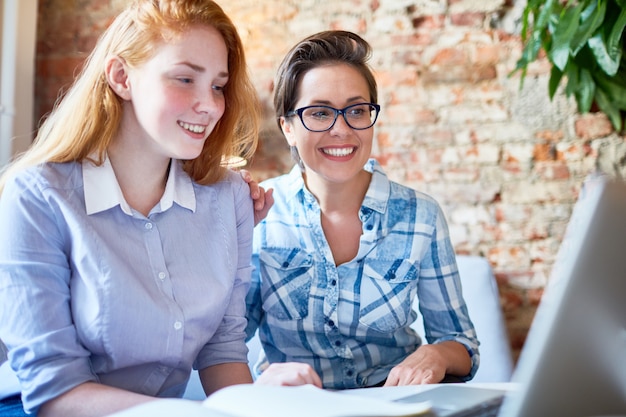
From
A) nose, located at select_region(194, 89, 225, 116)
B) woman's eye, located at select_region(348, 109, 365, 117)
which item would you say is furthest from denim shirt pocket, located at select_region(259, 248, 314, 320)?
nose, located at select_region(194, 89, 225, 116)

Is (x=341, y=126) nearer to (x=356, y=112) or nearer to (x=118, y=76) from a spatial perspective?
(x=356, y=112)

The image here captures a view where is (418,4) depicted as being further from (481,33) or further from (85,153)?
(85,153)

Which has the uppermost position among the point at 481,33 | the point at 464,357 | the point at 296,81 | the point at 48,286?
the point at 481,33

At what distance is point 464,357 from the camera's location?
4.97 ft

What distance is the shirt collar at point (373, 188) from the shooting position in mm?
1645

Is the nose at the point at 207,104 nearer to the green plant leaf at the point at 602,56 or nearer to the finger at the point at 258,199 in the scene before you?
the finger at the point at 258,199

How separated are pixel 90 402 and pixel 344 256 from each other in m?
0.74

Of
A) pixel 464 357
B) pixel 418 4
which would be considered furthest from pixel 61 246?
pixel 418 4

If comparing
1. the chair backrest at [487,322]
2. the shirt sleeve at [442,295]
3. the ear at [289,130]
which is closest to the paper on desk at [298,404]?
the shirt sleeve at [442,295]

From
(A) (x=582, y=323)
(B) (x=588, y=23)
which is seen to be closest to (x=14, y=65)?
(B) (x=588, y=23)

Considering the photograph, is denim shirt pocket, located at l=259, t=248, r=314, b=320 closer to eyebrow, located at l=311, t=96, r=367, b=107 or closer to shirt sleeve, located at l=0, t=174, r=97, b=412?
eyebrow, located at l=311, t=96, r=367, b=107

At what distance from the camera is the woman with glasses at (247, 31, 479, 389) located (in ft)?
5.25

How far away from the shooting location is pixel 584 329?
2.18 feet

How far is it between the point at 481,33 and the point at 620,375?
6.55ft
